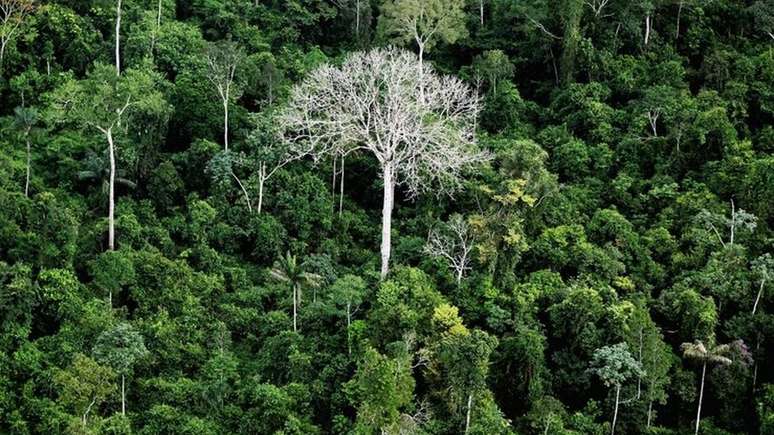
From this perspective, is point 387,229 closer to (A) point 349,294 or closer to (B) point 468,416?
(A) point 349,294

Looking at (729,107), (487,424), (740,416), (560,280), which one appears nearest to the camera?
(487,424)

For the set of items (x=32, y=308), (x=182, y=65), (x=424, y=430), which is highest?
(x=182, y=65)

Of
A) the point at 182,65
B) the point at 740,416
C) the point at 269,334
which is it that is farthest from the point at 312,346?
the point at 182,65

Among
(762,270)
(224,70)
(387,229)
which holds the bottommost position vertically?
(762,270)

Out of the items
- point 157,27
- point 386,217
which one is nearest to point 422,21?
point 157,27

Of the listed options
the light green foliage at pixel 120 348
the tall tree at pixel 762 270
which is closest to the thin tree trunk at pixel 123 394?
the light green foliage at pixel 120 348

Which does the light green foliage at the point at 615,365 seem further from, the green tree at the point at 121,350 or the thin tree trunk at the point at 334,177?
the green tree at the point at 121,350

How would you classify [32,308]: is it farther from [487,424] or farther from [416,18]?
[416,18]
